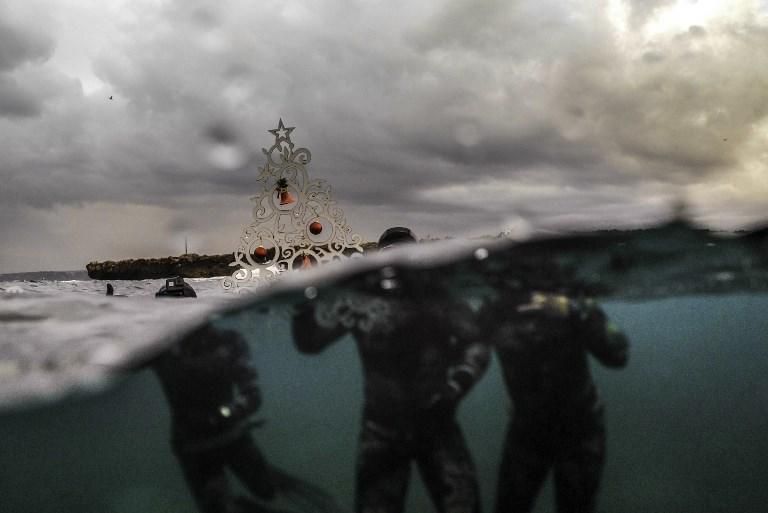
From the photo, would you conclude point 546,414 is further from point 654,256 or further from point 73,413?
→ point 73,413

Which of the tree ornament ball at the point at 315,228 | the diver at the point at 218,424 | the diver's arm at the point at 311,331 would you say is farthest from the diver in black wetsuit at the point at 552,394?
the tree ornament ball at the point at 315,228

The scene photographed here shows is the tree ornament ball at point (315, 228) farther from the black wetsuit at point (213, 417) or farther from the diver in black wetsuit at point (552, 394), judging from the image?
the diver in black wetsuit at point (552, 394)

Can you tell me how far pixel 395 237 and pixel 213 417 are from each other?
2.80 metres

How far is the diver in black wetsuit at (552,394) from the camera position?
487cm

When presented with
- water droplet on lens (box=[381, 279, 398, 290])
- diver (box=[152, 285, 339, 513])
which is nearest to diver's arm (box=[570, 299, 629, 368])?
water droplet on lens (box=[381, 279, 398, 290])

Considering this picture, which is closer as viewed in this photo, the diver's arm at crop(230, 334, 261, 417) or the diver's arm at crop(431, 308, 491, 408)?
the diver's arm at crop(431, 308, 491, 408)

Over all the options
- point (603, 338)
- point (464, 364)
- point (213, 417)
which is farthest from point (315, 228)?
point (603, 338)

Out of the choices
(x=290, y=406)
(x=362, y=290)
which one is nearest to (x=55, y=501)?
(x=290, y=406)

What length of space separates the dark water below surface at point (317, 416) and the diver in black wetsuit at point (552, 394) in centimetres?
78

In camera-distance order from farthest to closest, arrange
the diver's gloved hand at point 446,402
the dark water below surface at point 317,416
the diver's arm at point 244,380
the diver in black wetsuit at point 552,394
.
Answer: the dark water below surface at point 317,416 → the diver's arm at point 244,380 → the diver's gloved hand at point 446,402 → the diver in black wetsuit at point 552,394

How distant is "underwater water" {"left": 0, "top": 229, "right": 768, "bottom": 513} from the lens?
20.1ft

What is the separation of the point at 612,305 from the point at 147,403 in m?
7.18

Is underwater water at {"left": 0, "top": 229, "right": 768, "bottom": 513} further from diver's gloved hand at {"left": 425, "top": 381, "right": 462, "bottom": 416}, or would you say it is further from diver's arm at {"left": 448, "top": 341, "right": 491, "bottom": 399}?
diver's gloved hand at {"left": 425, "top": 381, "right": 462, "bottom": 416}

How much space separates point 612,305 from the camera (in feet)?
26.4
